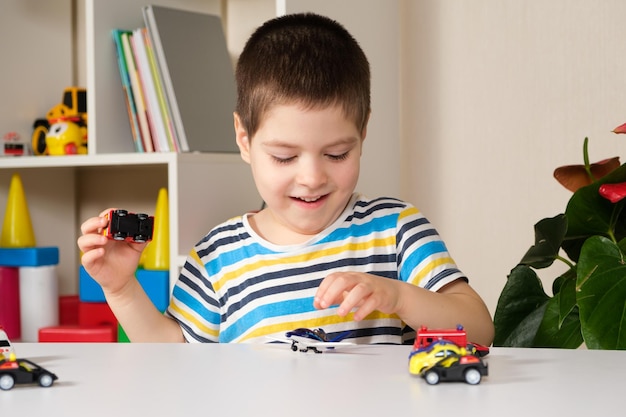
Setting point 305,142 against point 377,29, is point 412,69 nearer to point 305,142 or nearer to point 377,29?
point 377,29

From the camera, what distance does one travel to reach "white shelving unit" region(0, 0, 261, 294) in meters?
1.75

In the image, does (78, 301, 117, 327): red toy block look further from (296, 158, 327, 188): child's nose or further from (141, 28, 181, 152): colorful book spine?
(296, 158, 327, 188): child's nose

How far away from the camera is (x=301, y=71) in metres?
1.02

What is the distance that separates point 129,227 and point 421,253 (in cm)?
38

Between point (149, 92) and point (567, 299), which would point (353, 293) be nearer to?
point (567, 299)

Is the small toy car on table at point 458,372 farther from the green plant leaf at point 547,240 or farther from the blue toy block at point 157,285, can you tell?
the blue toy block at point 157,285

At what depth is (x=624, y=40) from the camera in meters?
1.56

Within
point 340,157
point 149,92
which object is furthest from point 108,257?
point 149,92

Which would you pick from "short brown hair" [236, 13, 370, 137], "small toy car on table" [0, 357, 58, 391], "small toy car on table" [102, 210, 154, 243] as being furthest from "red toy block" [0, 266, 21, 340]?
"small toy car on table" [0, 357, 58, 391]

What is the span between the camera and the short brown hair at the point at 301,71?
3.30ft

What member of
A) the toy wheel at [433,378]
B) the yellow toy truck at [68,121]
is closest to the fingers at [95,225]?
the toy wheel at [433,378]

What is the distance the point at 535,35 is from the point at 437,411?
4.31 feet

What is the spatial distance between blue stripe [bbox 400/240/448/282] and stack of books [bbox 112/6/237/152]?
0.82m

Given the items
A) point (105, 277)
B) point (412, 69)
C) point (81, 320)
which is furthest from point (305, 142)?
point (81, 320)
